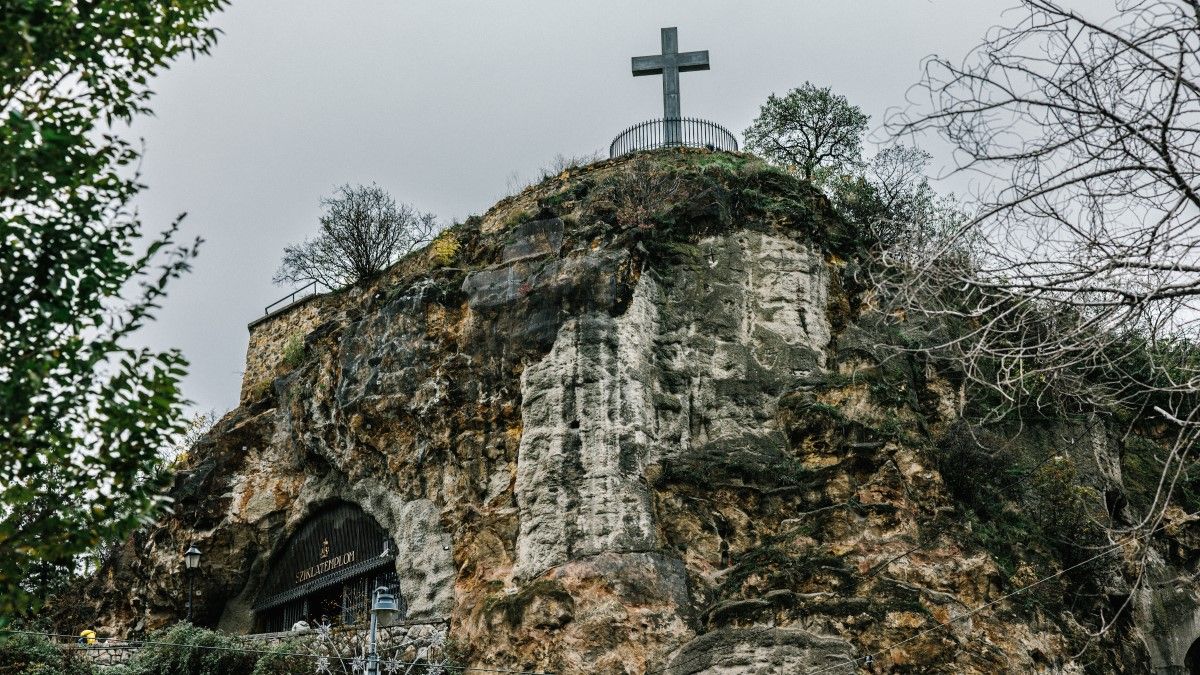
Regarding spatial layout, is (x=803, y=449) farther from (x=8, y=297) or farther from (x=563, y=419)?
(x=8, y=297)

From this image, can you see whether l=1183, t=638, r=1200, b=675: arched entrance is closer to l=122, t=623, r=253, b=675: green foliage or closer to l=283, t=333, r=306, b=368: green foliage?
l=122, t=623, r=253, b=675: green foliage

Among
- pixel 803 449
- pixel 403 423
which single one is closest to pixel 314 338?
pixel 403 423

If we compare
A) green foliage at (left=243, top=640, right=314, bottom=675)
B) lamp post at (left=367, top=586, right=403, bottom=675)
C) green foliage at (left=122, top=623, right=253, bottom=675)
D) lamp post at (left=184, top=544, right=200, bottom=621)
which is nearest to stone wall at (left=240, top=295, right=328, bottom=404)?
lamp post at (left=184, top=544, right=200, bottom=621)

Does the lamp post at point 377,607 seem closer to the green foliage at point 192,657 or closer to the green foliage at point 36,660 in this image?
the green foliage at point 192,657

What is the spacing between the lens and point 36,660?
60.2ft

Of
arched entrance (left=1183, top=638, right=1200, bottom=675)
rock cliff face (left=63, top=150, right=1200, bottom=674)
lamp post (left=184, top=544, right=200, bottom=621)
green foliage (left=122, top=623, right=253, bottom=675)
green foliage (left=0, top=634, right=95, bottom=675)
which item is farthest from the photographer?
lamp post (left=184, top=544, right=200, bottom=621)

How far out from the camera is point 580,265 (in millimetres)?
19406

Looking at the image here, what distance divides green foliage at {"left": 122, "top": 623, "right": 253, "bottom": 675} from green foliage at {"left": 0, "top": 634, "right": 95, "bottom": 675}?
30.6 inches

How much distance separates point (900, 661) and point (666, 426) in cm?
499

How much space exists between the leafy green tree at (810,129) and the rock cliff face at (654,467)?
5.04 metres

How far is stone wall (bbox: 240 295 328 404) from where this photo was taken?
2678 centimetres

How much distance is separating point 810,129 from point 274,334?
12709 mm

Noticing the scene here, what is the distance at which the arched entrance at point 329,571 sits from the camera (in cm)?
2022

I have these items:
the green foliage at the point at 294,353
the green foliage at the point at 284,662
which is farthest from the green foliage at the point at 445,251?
the green foliage at the point at 284,662
